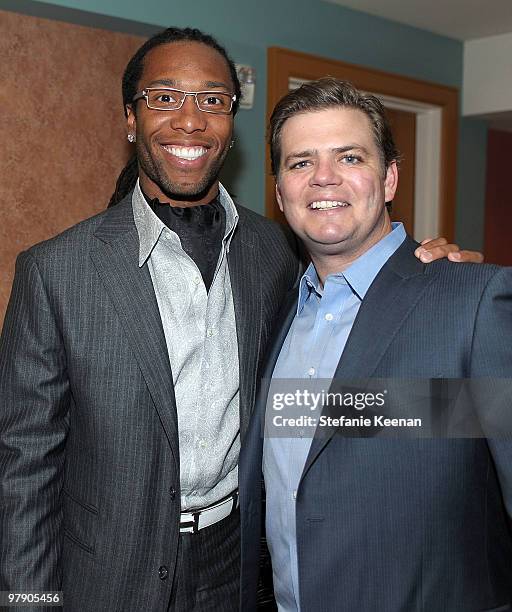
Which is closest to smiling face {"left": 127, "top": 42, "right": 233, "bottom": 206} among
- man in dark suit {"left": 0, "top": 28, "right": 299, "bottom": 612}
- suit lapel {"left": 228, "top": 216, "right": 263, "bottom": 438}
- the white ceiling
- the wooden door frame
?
man in dark suit {"left": 0, "top": 28, "right": 299, "bottom": 612}

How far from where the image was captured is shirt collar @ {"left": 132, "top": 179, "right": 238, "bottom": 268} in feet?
5.51

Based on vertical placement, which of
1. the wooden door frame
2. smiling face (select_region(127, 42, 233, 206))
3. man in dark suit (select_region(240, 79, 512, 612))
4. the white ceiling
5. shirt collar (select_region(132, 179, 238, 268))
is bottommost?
man in dark suit (select_region(240, 79, 512, 612))

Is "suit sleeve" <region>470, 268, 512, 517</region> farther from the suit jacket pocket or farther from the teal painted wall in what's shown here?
the teal painted wall

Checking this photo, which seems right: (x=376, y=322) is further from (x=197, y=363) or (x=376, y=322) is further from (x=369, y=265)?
(x=197, y=363)

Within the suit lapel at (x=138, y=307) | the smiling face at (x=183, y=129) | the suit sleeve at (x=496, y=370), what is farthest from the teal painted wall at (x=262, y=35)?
the suit sleeve at (x=496, y=370)

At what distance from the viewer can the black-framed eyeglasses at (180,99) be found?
177 cm

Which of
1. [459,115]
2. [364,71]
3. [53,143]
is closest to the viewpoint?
[53,143]

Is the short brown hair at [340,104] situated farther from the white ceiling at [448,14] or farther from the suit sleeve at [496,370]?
the white ceiling at [448,14]

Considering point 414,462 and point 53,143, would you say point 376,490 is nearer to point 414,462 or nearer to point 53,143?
point 414,462

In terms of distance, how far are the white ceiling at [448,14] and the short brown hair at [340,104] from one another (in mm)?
2023

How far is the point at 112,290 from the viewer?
163 cm

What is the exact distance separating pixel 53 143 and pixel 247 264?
122cm

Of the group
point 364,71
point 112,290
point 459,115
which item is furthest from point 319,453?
point 459,115

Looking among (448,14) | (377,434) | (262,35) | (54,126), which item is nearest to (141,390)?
(377,434)
